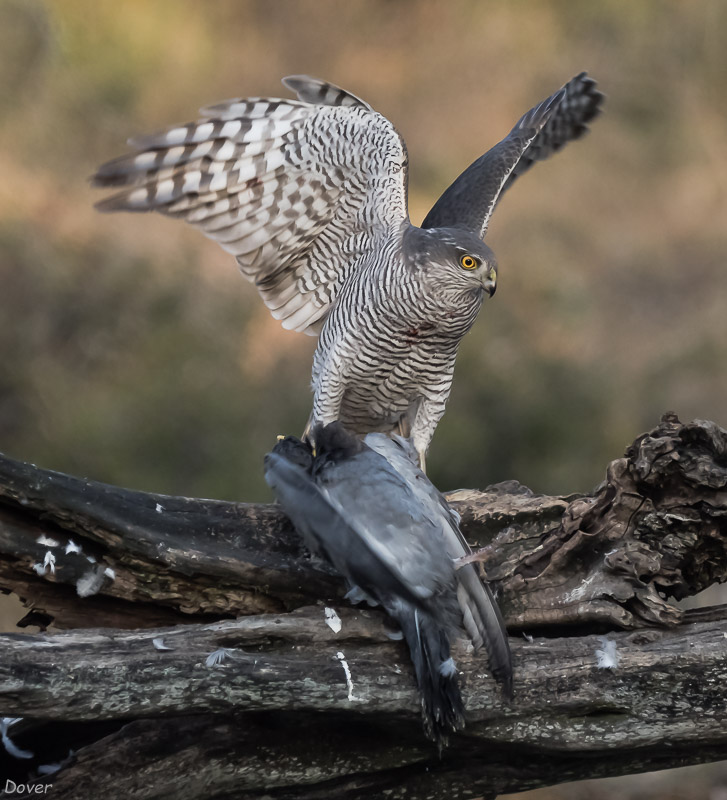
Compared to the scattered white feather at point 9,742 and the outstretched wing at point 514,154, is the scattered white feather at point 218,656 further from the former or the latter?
the outstretched wing at point 514,154

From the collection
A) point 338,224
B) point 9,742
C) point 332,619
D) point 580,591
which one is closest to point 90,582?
point 9,742

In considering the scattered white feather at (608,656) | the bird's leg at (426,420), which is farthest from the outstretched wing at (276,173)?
the scattered white feather at (608,656)

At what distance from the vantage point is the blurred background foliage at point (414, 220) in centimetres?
908

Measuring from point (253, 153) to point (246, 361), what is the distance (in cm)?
580

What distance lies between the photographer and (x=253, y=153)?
3762 mm

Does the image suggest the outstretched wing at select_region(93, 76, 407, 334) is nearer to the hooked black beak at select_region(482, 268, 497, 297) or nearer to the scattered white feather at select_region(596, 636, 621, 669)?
the hooked black beak at select_region(482, 268, 497, 297)

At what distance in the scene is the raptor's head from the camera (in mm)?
3641

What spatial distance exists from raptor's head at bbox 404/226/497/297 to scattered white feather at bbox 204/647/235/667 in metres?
1.82

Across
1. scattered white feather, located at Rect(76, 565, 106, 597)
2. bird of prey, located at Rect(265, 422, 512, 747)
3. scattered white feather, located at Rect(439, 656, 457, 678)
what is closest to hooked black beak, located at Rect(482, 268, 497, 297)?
bird of prey, located at Rect(265, 422, 512, 747)

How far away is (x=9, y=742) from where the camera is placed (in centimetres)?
242

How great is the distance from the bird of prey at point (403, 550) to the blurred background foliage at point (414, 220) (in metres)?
6.08

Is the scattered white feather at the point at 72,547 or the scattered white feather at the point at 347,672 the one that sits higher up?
the scattered white feather at the point at 72,547

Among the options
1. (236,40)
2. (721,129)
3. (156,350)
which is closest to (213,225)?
(156,350)

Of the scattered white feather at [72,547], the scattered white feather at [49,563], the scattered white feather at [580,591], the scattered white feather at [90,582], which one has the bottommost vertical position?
the scattered white feather at [580,591]
